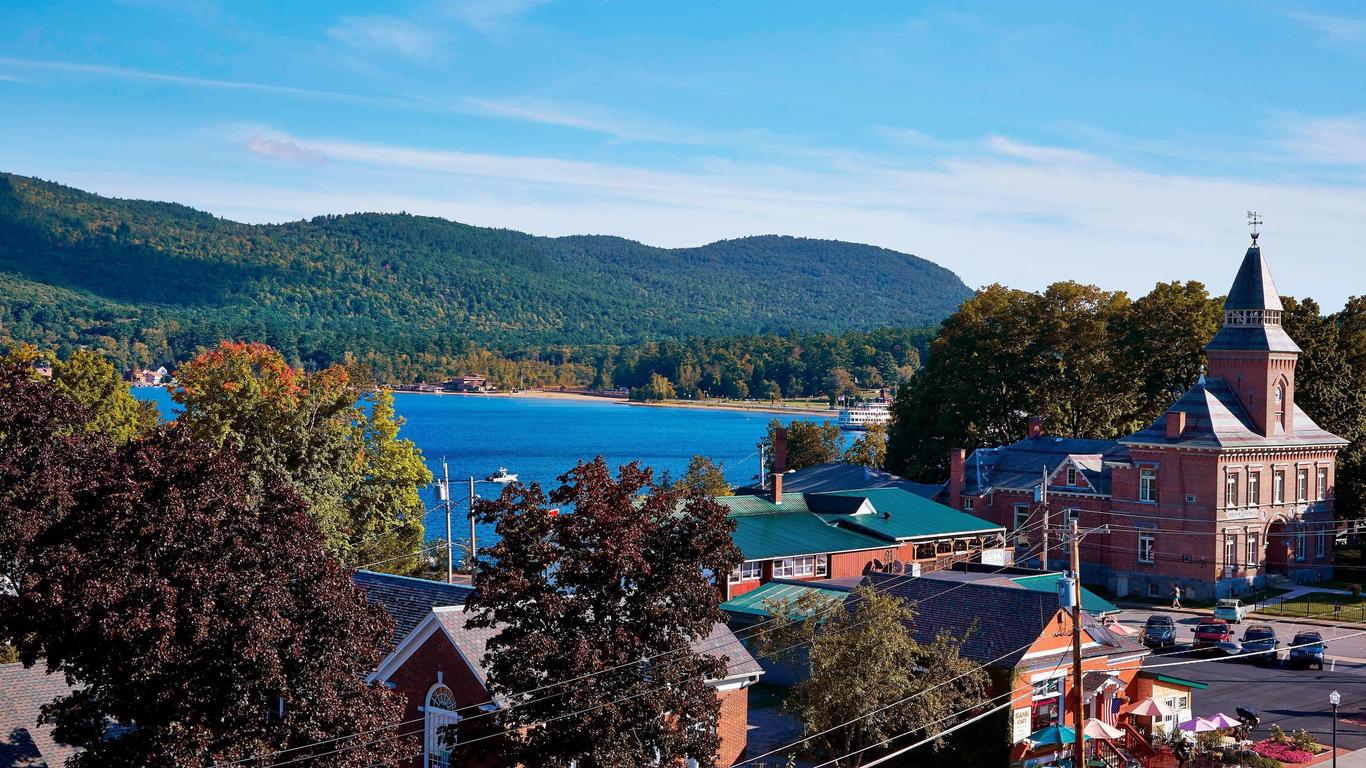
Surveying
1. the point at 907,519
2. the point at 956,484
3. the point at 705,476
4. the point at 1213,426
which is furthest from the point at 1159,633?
the point at 705,476

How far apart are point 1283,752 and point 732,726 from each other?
15187mm

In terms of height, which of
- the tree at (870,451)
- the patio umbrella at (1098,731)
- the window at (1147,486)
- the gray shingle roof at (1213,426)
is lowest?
the patio umbrella at (1098,731)

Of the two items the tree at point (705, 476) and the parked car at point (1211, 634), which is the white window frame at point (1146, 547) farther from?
the tree at point (705, 476)

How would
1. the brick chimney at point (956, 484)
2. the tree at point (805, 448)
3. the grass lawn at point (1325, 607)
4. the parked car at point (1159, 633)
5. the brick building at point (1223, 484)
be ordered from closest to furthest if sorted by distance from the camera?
1. the parked car at point (1159, 633)
2. the grass lawn at point (1325, 607)
3. the brick building at point (1223, 484)
4. the brick chimney at point (956, 484)
5. the tree at point (805, 448)

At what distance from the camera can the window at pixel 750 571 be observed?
178 ft

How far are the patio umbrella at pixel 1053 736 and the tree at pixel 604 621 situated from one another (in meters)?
11.9

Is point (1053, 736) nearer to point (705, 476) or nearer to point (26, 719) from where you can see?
point (26, 719)

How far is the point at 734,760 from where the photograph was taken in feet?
112

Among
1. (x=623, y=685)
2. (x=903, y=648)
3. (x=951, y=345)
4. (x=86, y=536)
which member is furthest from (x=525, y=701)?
(x=951, y=345)

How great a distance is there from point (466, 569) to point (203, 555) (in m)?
43.0

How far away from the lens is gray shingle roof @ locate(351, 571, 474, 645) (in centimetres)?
3341

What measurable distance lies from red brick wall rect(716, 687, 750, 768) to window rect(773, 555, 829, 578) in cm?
2167

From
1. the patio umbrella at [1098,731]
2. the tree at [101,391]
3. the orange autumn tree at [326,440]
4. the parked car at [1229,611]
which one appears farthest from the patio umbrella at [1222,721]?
the tree at [101,391]

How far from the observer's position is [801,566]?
2240 inches
